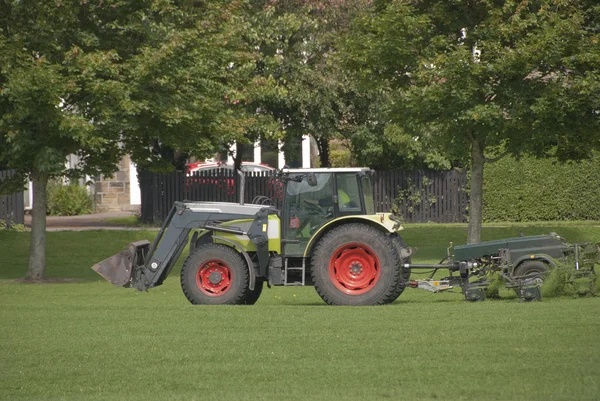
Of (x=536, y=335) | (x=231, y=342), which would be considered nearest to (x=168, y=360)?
(x=231, y=342)

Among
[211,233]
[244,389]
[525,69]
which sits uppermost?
[525,69]

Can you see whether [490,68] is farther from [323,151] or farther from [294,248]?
[323,151]

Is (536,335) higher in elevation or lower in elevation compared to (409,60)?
lower

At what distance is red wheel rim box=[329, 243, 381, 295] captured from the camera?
14.6m

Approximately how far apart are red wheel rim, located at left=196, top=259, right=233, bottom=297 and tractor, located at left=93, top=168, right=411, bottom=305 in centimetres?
1

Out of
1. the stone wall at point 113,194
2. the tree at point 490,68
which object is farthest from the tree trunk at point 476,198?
the stone wall at point 113,194

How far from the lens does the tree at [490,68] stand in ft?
69.3

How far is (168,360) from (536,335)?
396cm

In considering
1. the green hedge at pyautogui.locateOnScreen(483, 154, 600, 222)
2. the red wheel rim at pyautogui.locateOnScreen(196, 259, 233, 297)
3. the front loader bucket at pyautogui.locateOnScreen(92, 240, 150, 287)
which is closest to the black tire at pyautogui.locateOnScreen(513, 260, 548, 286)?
the red wheel rim at pyautogui.locateOnScreen(196, 259, 233, 297)

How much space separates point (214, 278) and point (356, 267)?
2105 mm

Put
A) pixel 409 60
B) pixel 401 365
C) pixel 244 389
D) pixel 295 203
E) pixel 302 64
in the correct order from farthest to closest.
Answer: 1. pixel 302 64
2. pixel 409 60
3. pixel 295 203
4. pixel 401 365
5. pixel 244 389

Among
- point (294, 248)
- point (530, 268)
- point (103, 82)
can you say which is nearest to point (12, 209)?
point (103, 82)

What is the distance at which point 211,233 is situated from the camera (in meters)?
15.8

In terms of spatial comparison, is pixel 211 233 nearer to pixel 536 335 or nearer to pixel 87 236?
pixel 536 335
